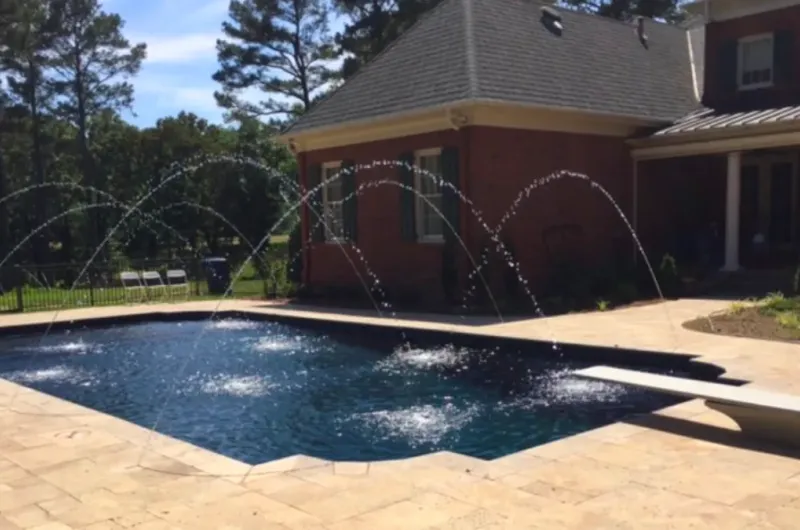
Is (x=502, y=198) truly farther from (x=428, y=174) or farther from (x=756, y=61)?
(x=756, y=61)

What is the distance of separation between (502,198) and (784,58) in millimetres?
7366

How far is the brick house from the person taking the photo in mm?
15055

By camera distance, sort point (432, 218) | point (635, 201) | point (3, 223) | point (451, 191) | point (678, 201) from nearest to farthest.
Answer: point (451, 191), point (432, 218), point (635, 201), point (678, 201), point (3, 223)

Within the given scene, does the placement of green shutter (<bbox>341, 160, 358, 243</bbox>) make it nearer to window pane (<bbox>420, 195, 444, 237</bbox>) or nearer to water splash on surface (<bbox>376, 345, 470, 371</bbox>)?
window pane (<bbox>420, 195, 444, 237</bbox>)

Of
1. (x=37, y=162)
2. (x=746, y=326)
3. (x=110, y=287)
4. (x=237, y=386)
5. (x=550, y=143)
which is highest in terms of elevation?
(x=37, y=162)

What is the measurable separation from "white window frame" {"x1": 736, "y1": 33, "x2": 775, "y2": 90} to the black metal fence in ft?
37.4

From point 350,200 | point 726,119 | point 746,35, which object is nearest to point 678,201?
point 726,119

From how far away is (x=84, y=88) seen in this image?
1526 inches

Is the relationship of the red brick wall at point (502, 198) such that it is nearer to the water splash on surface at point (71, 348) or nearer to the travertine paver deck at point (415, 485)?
the water splash on surface at point (71, 348)

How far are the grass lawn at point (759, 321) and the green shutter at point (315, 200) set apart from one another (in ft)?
31.5

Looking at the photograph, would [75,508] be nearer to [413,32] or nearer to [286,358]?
[286,358]

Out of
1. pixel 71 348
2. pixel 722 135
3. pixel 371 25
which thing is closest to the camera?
pixel 71 348

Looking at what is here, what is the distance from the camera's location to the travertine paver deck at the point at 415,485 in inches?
165

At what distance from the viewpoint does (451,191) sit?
15.0 meters
